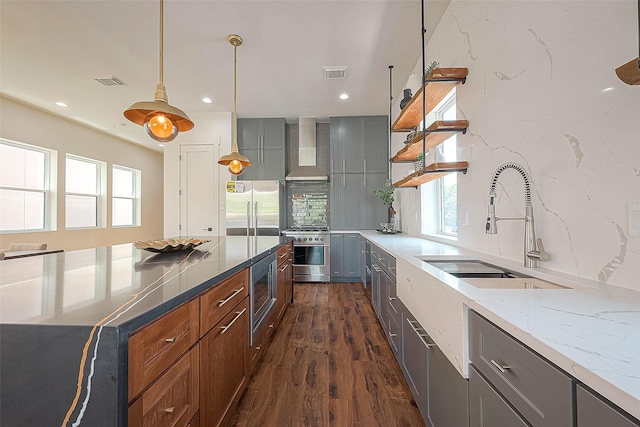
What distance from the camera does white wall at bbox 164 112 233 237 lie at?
15.8 ft

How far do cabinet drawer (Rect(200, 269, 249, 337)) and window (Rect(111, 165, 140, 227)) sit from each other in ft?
21.1

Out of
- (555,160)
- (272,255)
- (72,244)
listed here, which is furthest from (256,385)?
(72,244)

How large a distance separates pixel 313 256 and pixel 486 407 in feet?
12.5

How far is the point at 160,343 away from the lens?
2.64 feet

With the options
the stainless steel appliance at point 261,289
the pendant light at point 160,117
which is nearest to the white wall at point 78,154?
the pendant light at point 160,117

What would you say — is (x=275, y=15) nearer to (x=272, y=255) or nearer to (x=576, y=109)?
(x=272, y=255)

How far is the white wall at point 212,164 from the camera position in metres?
4.83

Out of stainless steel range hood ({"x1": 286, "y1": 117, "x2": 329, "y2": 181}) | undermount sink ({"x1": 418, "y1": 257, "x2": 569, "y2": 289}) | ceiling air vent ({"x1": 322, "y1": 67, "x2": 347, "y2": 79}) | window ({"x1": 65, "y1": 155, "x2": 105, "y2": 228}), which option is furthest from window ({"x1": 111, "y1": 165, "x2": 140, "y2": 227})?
undermount sink ({"x1": 418, "y1": 257, "x2": 569, "y2": 289})

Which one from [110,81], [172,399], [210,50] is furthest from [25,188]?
[172,399]

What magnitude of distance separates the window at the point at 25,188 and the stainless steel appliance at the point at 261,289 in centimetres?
484

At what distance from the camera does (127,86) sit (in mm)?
3779

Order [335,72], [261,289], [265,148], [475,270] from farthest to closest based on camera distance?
1. [265,148]
2. [335,72]
3. [261,289]
4. [475,270]

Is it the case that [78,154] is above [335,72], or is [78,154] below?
below

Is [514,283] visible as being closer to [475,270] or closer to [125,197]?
[475,270]
